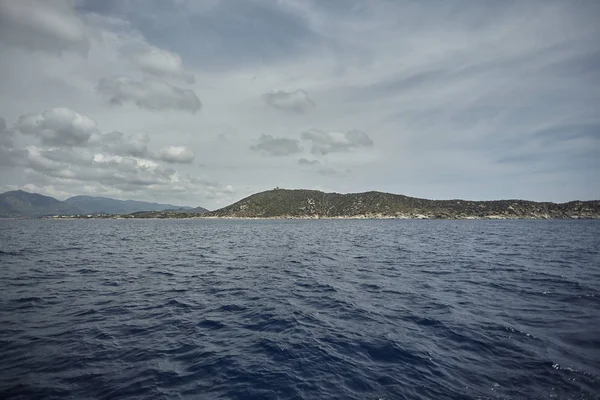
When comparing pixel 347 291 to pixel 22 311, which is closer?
pixel 22 311

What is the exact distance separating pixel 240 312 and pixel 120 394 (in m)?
8.84

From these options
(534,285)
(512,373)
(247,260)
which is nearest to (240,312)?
(512,373)

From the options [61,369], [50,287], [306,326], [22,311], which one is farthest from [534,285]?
[50,287]

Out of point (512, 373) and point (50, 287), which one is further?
point (50, 287)

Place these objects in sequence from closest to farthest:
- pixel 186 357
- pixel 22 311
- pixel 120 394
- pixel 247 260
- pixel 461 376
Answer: pixel 120 394 < pixel 461 376 < pixel 186 357 < pixel 22 311 < pixel 247 260

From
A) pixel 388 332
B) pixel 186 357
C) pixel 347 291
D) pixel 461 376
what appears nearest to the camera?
pixel 461 376

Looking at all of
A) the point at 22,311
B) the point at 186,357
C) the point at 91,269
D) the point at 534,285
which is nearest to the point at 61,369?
the point at 186,357

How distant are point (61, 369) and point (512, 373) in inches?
648

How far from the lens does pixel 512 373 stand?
1055cm

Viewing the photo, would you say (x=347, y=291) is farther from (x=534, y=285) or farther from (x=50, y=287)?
(x=50, y=287)

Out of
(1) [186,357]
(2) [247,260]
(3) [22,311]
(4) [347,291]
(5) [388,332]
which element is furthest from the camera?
(2) [247,260]

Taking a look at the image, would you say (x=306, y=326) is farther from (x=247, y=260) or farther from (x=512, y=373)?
(x=247, y=260)

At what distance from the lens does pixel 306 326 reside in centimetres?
1546

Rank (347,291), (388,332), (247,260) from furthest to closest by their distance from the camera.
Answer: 1. (247,260)
2. (347,291)
3. (388,332)
